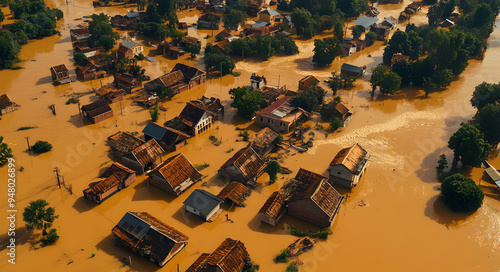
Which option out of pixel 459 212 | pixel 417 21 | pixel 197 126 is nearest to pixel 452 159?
pixel 459 212

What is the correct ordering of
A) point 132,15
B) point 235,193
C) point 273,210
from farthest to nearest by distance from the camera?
point 132,15 → point 235,193 → point 273,210

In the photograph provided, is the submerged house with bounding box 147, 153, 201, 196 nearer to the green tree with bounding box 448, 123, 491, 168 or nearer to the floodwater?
the floodwater

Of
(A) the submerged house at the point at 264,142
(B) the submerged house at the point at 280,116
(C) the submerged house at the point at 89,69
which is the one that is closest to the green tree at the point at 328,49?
(B) the submerged house at the point at 280,116

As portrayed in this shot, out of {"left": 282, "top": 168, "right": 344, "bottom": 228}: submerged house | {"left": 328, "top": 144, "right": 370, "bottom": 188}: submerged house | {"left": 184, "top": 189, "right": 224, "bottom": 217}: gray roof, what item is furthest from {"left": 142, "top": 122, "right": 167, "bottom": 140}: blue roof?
{"left": 328, "top": 144, "right": 370, "bottom": 188}: submerged house

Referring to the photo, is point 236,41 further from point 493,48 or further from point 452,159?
point 493,48

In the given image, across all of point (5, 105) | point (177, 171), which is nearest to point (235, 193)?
point (177, 171)

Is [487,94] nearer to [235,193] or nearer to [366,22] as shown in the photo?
[235,193]
